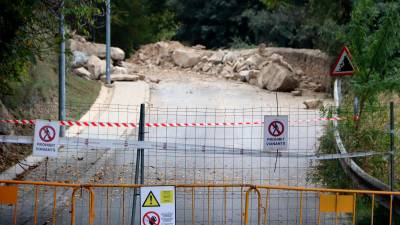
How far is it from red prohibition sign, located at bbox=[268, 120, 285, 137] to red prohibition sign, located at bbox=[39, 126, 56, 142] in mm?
2878

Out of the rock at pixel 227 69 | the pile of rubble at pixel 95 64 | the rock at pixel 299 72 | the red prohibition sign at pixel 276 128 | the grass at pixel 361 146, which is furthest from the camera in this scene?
the rock at pixel 227 69

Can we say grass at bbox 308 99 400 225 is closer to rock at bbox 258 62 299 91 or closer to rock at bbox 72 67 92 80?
rock at bbox 258 62 299 91

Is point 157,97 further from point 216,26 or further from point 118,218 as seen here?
point 216,26

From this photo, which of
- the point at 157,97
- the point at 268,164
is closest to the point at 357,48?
the point at 268,164

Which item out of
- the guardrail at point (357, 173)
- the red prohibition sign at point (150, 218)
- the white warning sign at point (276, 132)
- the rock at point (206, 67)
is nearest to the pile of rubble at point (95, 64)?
the rock at point (206, 67)

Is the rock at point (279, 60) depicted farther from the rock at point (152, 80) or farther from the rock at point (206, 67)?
the rock at point (152, 80)

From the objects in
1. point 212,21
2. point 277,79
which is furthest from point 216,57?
point 212,21

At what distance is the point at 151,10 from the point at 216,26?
198 inches

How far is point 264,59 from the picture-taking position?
1330 inches

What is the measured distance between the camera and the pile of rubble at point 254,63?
29453mm

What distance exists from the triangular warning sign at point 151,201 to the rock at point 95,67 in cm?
2094

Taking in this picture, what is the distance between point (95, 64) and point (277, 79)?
7605 millimetres

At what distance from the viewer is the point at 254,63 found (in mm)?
33594

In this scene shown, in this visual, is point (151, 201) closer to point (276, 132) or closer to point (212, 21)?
point (276, 132)
